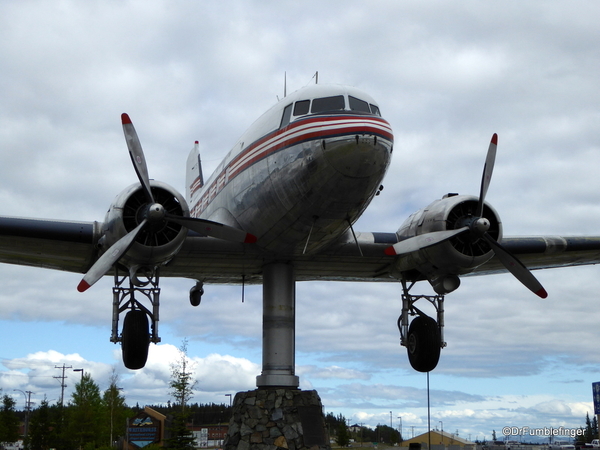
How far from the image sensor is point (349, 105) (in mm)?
12680

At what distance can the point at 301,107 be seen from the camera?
43.4 ft

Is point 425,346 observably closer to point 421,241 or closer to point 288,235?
point 421,241

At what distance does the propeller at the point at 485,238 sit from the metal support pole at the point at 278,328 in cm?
337

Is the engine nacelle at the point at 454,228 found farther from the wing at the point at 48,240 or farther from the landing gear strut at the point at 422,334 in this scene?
A: the wing at the point at 48,240

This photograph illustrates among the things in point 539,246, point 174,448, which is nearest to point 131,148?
point 539,246

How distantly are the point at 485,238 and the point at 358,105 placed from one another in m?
4.34

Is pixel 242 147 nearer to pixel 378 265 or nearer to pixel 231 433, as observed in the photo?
pixel 378 265

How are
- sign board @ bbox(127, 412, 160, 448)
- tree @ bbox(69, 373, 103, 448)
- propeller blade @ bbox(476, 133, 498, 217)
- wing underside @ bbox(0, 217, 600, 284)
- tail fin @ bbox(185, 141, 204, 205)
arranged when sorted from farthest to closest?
1. tree @ bbox(69, 373, 103, 448)
2. sign board @ bbox(127, 412, 160, 448)
3. tail fin @ bbox(185, 141, 204, 205)
4. propeller blade @ bbox(476, 133, 498, 217)
5. wing underside @ bbox(0, 217, 600, 284)

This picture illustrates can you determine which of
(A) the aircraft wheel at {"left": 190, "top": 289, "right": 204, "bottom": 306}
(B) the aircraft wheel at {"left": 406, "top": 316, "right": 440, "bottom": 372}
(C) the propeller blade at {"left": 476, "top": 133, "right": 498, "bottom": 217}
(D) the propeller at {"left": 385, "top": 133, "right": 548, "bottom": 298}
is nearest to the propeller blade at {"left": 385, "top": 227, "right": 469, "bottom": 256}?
(D) the propeller at {"left": 385, "top": 133, "right": 548, "bottom": 298}

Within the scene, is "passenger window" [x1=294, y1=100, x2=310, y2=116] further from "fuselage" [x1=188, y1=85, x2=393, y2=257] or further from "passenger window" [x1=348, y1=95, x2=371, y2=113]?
"passenger window" [x1=348, y1=95, x2=371, y2=113]

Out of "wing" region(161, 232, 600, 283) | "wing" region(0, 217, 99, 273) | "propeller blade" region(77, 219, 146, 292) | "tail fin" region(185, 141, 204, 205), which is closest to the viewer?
"propeller blade" region(77, 219, 146, 292)

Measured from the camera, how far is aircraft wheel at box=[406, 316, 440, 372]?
1628cm

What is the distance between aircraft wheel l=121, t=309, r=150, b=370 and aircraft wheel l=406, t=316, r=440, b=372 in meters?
6.72

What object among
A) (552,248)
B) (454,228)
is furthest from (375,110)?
(552,248)
